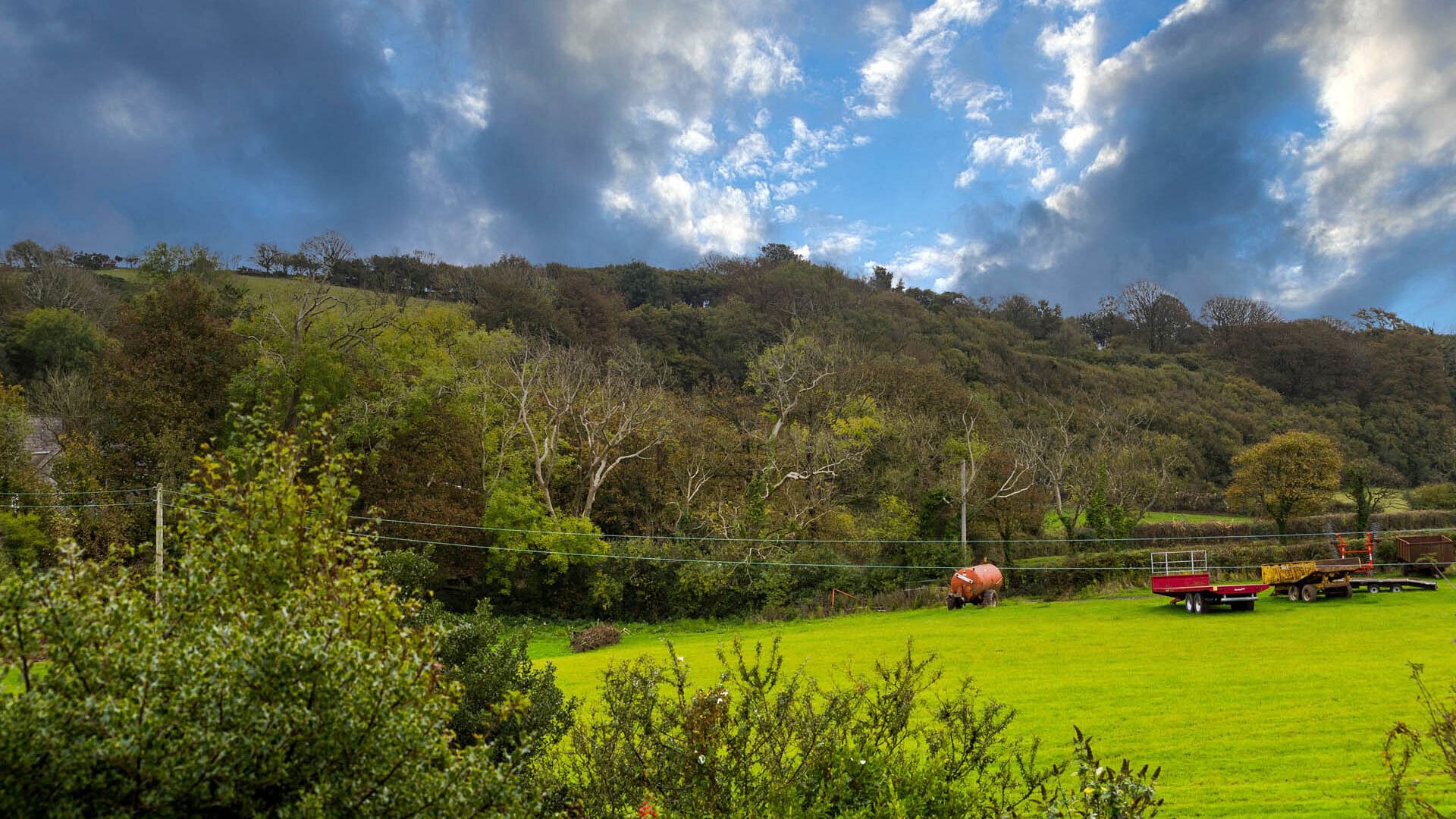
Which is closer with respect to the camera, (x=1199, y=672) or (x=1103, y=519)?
(x=1199, y=672)

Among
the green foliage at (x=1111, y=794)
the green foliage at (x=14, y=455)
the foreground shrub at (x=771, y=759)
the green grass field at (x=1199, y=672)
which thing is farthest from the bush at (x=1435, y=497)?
the green foliage at (x=14, y=455)

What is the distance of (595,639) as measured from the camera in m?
30.0

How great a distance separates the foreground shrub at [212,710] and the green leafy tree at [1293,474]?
154 feet

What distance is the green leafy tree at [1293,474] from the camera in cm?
4197

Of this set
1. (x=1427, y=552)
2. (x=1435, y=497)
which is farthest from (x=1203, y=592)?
(x=1435, y=497)

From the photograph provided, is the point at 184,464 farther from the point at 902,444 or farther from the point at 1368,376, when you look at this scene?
the point at 1368,376

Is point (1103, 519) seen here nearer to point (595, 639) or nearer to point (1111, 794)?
point (595, 639)

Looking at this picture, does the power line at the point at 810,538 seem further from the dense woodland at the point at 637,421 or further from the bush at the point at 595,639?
the bush at the point at 595,639

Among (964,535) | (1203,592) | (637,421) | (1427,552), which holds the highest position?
(637,421)

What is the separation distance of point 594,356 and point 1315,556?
4237 cm

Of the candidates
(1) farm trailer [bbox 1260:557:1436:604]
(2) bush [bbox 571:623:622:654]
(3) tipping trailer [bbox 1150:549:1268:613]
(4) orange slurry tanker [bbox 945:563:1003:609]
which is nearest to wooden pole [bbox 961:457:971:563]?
(4) orange slurry tanker [bbox 945:563:1003:609]

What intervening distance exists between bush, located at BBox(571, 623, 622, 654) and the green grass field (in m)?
0.53

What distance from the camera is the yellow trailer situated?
27906 mm

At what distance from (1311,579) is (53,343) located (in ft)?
193
